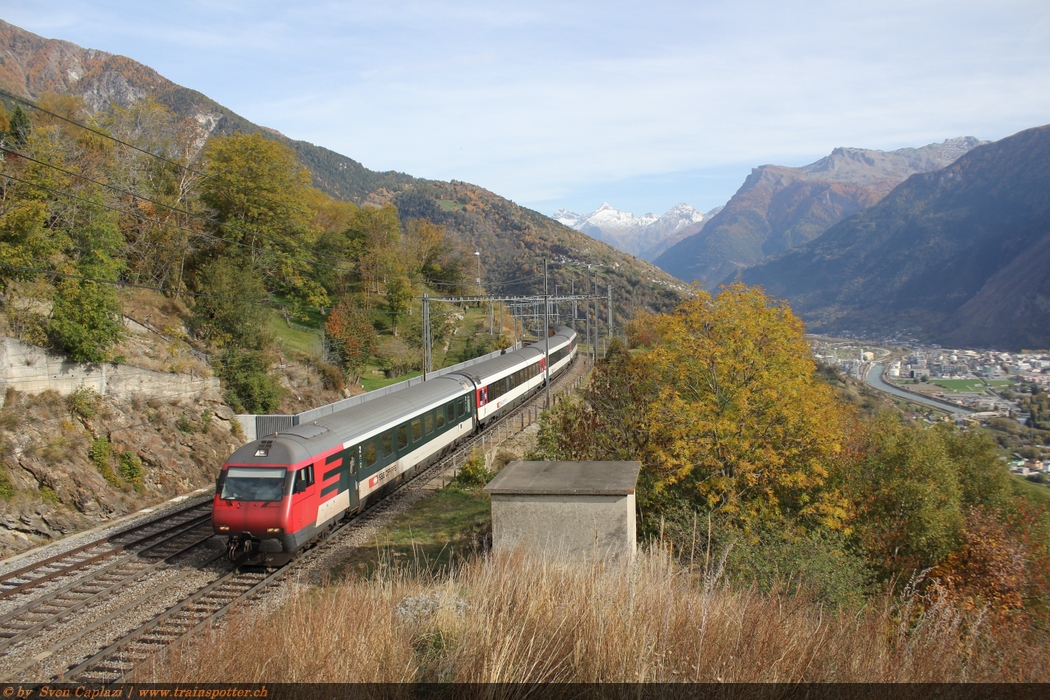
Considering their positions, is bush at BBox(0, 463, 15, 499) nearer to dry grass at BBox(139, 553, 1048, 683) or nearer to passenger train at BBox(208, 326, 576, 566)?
passenger train at BBox(208, 326, 576, 566)

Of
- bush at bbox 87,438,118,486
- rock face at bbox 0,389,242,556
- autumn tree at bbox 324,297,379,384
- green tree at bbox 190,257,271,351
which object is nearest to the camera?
rock face at bbox 0,389,242,556

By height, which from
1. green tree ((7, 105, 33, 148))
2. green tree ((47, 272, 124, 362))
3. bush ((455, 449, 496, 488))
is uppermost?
green tree ((7, 105, 33, 148))

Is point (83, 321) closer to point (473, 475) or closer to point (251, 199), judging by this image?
point (473, 475)

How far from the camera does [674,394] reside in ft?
54.9

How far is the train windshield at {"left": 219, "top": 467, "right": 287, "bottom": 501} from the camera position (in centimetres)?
1176

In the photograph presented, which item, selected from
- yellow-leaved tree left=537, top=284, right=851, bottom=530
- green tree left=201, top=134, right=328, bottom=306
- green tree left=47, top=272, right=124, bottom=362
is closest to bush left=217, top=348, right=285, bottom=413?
green tree left=47, top=272, right=124, bottom=362

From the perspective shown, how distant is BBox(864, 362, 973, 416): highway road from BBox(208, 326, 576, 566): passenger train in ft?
220

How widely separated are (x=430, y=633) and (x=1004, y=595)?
1688cm

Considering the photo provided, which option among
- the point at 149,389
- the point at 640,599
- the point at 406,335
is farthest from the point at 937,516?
the point at 406,335

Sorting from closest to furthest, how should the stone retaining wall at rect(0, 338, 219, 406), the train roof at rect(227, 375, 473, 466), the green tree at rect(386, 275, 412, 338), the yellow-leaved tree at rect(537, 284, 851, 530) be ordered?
the train roof at rect(227, 375, 473, 466), the yellow-leaved tree at rect(537, 284, 851, 530), the stone retaining wall at rect(0, 338, 219, 406), the green tree at rect(386, 275, 412, 338)

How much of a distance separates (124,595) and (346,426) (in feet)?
17.7

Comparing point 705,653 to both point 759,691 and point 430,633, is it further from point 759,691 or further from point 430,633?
point 430,633

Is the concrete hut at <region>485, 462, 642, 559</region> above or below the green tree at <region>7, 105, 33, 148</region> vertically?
below

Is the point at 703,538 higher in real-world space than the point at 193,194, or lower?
lower
